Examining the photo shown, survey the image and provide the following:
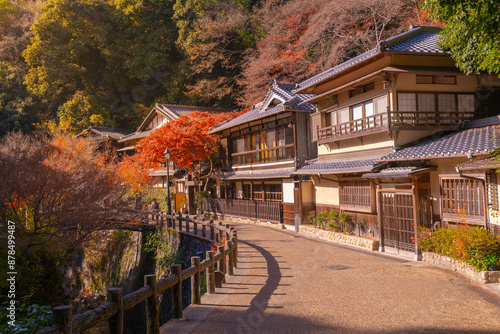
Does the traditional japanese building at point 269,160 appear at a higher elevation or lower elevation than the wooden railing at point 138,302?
higher

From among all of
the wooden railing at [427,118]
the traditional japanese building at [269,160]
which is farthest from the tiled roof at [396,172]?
the traditional japanese building at [269,160]

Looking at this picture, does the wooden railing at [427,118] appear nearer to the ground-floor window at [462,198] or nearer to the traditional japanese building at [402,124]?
the traditional japanese building at [402,124]

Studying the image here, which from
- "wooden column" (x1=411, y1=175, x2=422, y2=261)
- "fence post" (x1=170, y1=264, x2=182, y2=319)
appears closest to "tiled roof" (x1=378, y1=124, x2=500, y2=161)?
"wooden column" (x1=411, y1=175, x2=422, y2=261)

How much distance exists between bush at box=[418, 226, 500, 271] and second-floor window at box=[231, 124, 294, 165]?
12.0 meters

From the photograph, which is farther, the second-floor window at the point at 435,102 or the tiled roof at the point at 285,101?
the tiled roof at the point at 285,101

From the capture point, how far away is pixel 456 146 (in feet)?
38.6

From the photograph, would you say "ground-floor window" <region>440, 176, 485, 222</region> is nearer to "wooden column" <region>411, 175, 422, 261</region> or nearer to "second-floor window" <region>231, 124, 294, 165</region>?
"wooden column" <region>411, 175, 422, 261</region>

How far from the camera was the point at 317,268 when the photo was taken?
11.5 metres

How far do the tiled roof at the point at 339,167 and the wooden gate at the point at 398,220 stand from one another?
1.27 meters

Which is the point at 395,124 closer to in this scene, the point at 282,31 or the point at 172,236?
the point at 172,236

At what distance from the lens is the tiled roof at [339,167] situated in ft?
49.0

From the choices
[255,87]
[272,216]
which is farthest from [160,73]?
[272,216]

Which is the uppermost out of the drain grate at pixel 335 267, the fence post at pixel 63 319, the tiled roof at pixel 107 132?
the tiled roof at pixel 107 132

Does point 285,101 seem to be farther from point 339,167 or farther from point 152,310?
point 152,310
